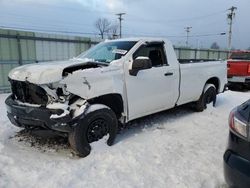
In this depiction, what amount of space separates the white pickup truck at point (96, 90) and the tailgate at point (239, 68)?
6.03 m

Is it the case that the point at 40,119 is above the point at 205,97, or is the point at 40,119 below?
above

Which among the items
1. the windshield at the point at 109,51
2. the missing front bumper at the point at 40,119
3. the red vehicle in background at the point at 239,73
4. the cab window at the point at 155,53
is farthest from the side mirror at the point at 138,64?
the red vehicle in background at the point at 239,73

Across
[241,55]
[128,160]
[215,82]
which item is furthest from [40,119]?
[241,55]

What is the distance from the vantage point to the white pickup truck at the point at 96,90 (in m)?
3.78

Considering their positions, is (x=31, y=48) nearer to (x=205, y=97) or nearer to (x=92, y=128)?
(x=205, y=97)

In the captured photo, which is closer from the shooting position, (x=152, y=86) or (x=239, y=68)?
(x=152, y=86)

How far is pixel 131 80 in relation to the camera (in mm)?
4539

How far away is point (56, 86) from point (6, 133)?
72.7 inches

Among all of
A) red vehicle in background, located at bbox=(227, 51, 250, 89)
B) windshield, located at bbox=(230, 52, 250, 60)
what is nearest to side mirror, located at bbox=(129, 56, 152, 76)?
red vehicle in background, located at bbox=(227, 51, 250, 89)

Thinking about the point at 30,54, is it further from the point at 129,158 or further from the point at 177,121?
the point at 129,158

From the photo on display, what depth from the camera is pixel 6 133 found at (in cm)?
491

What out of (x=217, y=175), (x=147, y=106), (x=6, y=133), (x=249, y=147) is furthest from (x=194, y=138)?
(x=6, y=133)

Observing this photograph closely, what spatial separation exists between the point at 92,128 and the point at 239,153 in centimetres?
221

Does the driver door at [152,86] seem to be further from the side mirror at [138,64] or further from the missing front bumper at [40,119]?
the missing front bumper at [40,119]
